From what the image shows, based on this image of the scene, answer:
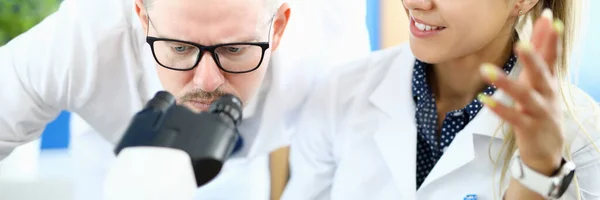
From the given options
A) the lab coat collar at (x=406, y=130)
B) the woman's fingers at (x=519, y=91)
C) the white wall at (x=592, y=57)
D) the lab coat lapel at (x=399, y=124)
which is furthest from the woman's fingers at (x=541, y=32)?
the white wall at (x=592, y=57)

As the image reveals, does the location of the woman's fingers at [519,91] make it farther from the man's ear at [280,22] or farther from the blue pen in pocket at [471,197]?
the man's ear at [280,22]

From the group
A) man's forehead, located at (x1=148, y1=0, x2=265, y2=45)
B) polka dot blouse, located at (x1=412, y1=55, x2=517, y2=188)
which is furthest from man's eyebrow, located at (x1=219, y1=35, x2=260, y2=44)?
polka dot blouse, located at (x1=412, y1=55, x2=517, y2=188)

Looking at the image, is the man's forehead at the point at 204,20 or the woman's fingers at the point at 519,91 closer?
the woman's fingers at the point at 519,91

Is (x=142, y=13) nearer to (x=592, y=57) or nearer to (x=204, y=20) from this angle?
(x=204, y=20)

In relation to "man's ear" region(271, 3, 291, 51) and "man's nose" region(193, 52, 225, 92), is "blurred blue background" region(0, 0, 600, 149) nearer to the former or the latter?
"man's ear" region(271, 3, 291, 51)

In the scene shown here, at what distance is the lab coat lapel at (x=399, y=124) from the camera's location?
847 mm

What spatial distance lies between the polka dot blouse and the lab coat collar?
11 mm

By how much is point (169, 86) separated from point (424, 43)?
12.4 inches

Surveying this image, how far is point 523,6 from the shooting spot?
81 cm

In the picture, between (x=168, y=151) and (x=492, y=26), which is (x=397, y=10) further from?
(x=168, y=151)

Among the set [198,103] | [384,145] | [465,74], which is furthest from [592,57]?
[198,103]

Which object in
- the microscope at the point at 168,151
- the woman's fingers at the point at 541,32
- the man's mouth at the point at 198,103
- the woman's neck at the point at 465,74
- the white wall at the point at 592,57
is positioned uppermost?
the woman's fingers at the point at 541,32

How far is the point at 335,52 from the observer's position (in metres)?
1.01

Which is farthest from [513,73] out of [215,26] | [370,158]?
[215,26]
